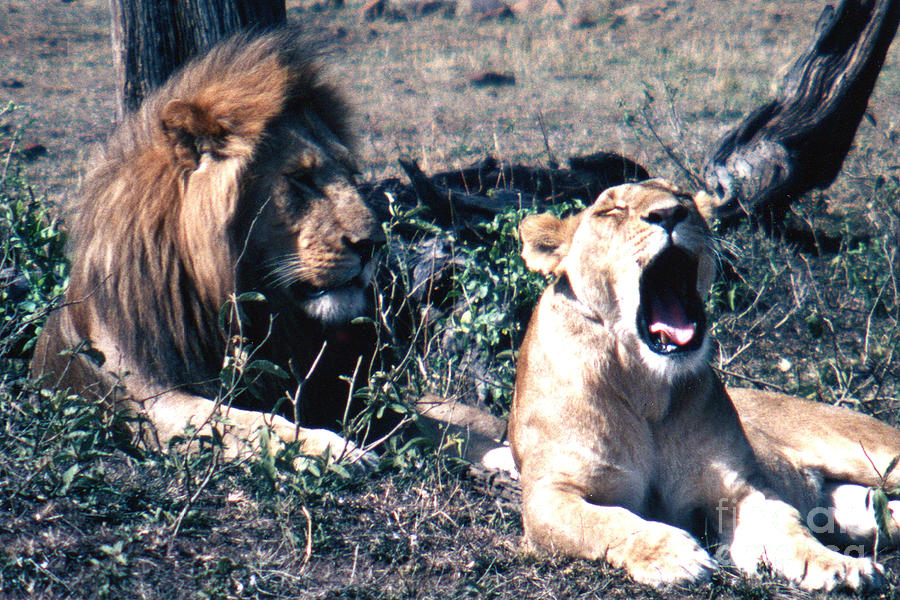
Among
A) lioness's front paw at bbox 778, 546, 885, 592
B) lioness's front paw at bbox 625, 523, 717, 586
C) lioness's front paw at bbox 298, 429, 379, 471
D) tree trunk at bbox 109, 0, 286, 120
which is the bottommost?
lioness's front paw at bbox 778, 546, 885, 592

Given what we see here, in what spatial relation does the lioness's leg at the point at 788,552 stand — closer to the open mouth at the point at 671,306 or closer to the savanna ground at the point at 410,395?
the savanna ground at the point at 410,395

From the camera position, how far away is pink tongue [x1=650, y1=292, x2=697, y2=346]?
278 centimetres

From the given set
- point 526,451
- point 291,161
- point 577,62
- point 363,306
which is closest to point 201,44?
point 291,161

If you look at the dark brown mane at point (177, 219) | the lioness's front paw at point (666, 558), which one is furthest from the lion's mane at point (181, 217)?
the lioness's front paw at point (666, 558)

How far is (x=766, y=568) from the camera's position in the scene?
101 inches

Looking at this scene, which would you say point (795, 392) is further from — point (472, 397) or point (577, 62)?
point (577, 62)

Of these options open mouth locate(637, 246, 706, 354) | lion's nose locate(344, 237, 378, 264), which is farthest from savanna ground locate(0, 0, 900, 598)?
open mouth locate(637, 246, 706, 354)

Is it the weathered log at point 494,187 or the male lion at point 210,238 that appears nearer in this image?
the male lion at point 210,238

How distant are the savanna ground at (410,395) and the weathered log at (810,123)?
19 centimetres

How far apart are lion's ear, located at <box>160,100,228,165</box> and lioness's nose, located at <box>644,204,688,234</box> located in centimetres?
138

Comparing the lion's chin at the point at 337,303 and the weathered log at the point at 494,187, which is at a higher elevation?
the lion's chin at the point at 337,303

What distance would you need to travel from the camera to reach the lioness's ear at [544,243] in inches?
115

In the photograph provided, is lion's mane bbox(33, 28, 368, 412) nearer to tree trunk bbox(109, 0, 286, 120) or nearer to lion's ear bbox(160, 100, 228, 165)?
lion's ear bbox(160, 100, 228, 165)

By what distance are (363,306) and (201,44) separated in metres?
1.58
